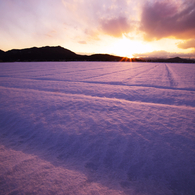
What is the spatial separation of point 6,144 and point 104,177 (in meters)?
2.08

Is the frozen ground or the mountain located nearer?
the frozen ground

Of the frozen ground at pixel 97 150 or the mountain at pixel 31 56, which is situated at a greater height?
the mountain at pixel 31 56

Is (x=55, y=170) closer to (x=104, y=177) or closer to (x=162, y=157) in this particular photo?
(x=104, y=177)

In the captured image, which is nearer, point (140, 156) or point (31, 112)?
point (140, 156)

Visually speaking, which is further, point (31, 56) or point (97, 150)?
point (31, 56)

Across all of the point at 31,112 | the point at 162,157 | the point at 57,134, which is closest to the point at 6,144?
the point at 57,134

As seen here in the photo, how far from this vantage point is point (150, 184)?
1.56 meters

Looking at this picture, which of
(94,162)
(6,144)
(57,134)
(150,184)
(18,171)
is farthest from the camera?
(57,134)

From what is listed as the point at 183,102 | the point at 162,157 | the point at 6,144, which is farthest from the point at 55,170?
the point at 183,102

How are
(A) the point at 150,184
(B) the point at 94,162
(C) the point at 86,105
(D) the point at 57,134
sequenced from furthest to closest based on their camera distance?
(C) the point at 86,105, (D) the point at 57,134, (B) the point at 94,162, (A) the point at 150,184

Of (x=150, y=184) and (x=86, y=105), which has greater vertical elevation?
(x=86, y=105)

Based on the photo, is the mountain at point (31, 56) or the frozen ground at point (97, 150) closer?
Answer: the frozen ground at point (97, 150)

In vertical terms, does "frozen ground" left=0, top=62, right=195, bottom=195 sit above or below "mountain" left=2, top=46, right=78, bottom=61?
below

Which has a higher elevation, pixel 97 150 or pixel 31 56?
pixel 31 56
